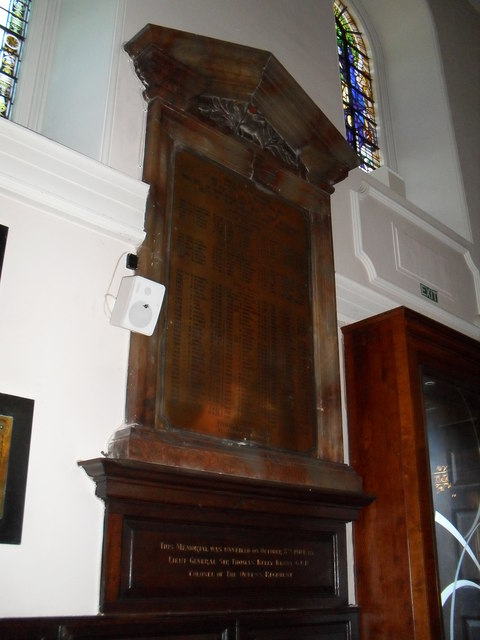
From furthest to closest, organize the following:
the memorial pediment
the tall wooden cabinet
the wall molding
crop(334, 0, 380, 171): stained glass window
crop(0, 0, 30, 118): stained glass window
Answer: crop(334, 0, 380, 171): stained glass window
crop(0, 0, 30, 118): stained glass window
the memorial pediment
the tall wooden cabinet
the wall molding

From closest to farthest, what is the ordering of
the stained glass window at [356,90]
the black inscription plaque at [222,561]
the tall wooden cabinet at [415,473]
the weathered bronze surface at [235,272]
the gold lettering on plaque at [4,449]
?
1. the gold lettering on plaque at [4,449]
2. the black inscription plaque at [222,561]
3. the weathered bronze surface at [235,272]
4. the tall wooden cabinet at [415,473]
5. the stained glass window at [356,90]

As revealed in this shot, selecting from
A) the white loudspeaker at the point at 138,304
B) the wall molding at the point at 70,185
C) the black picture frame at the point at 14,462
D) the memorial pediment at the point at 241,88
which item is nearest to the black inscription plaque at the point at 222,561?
the black picture frame at the point at 14,462

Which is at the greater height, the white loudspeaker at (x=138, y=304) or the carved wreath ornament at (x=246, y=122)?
the carved wreath ornament at (x=246, y=122)

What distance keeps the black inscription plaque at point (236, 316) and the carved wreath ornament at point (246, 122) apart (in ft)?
0.85

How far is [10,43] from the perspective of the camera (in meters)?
3.33

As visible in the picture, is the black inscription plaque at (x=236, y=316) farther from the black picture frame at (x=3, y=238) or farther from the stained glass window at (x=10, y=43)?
the stained glass window at (x=10, y=43)

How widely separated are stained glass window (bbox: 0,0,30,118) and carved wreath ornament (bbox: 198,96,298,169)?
92 centimetres

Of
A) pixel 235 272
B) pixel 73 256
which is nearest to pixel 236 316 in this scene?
pixel 235 272

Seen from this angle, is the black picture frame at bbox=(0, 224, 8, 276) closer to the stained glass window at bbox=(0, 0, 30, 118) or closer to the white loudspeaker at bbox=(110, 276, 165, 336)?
the white loudspeaker at bbox=(110, 276, 165, 336)

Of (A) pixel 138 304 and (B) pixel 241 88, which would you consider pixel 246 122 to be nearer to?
(B) pixel 241 88

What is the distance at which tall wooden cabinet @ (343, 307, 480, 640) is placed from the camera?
271 centimetres

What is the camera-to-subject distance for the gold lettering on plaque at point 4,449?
1983 mm

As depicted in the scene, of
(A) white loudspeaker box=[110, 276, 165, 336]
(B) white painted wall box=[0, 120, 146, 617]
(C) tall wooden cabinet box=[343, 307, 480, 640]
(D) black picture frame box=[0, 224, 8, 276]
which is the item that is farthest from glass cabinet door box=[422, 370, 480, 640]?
(D) black picture frame box=[0, 224, 8, 276]

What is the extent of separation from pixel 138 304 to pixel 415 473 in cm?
131
